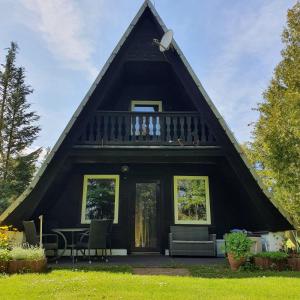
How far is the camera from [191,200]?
974cm

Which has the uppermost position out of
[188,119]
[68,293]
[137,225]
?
[188,119]

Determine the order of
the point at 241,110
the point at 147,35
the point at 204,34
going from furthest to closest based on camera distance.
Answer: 1. the point at 241,110
2. the point at 147,35
3. the point at 204,34

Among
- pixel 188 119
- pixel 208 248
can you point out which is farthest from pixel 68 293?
pixel 188 119

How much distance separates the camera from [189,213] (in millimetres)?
9664

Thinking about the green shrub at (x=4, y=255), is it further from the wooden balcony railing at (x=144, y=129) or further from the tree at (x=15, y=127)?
the tree at (x=15, y=127)

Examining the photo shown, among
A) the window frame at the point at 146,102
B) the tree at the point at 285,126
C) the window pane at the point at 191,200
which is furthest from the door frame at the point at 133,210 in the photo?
the tree at the point at 285,126

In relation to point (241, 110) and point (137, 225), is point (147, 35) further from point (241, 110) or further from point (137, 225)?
point (241, 110)

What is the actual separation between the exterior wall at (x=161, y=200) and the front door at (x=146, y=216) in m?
0.15

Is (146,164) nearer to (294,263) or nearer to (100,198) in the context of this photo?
(100,198)

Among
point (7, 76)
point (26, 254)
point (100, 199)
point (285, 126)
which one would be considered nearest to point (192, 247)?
point (100, 199)

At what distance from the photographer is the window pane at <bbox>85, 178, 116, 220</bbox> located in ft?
31.7

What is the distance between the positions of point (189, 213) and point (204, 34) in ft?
16.4

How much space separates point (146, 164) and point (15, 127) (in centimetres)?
1399

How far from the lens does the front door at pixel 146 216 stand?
9445mm
